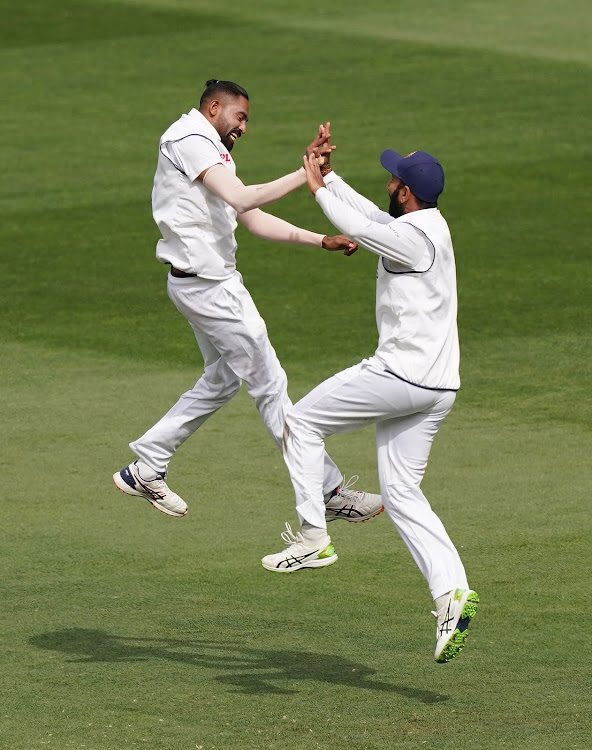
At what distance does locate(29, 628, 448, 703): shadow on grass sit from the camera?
847 cm

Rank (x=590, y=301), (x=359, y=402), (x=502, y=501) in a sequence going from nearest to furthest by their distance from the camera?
(x=359, y=402) < (x=502, y=501) < (x=590, y=301)

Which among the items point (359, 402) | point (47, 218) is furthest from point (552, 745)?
point (47, 218)

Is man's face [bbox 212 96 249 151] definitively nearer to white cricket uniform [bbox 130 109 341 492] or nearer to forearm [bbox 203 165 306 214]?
white cricket uniform [bbox 130 109 341 492]

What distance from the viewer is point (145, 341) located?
53.7 ft

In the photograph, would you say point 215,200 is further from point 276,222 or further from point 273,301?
point 273,301

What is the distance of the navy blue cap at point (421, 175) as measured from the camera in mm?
8086

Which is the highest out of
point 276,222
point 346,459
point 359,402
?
point 276,222

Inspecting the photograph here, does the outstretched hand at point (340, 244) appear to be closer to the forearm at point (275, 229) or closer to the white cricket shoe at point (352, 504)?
the forearm at point (275, 229)

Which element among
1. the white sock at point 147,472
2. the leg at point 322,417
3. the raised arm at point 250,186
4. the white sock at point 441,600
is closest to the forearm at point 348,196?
the raised arm at point 250,186

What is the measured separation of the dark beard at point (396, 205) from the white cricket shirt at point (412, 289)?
0.41 feet

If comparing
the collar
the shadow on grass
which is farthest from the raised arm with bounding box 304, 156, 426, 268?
the shadow on grass

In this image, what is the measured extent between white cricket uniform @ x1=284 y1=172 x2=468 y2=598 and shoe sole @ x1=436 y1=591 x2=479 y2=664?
136 mm

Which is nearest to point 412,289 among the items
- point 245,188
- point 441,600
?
point 245,188

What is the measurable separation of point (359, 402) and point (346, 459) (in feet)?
15.5
